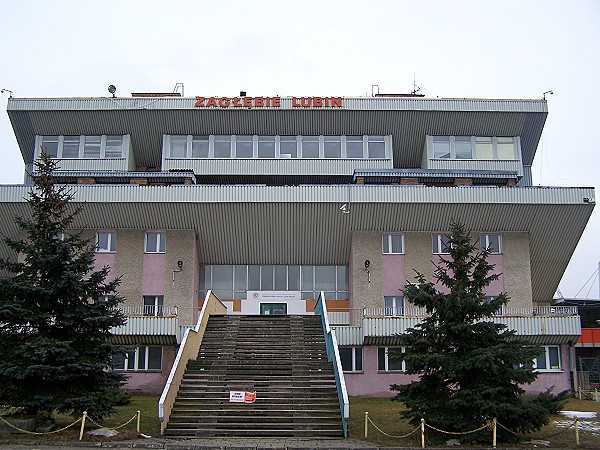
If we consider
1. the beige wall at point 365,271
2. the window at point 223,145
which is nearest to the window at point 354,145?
the beige wall at point 365,271

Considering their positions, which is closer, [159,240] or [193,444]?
[193,444]

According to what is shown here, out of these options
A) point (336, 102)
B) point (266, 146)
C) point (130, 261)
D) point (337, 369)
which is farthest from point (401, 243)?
point (337, 369)

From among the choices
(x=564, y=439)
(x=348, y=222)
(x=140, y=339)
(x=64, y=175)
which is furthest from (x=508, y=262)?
(x=64, y=175)

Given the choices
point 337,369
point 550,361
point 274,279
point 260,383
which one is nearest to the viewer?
point 337,369

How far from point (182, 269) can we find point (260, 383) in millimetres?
13251

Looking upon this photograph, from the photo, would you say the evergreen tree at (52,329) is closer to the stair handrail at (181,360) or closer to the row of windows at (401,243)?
the stair handrail at (181,360)

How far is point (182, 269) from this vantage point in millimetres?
34906

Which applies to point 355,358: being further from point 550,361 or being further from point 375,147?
point 375,147

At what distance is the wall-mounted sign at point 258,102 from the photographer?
3694cm

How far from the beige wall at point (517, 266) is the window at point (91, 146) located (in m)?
22.3

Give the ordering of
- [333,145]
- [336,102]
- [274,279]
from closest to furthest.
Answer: [336,102] < [274,279] < [333,145]

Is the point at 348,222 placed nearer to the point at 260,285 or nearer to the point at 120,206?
the point at 260,285

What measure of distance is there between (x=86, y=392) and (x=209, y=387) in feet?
13.7

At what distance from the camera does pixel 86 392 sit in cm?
Answer: 1989
